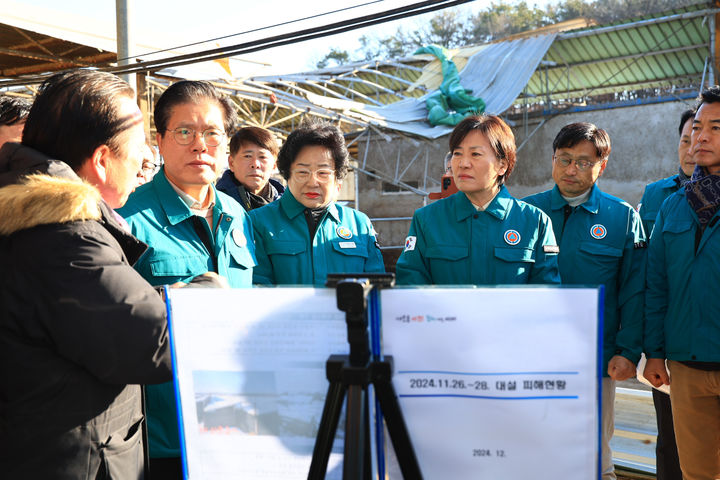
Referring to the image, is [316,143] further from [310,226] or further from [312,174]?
[310,226]

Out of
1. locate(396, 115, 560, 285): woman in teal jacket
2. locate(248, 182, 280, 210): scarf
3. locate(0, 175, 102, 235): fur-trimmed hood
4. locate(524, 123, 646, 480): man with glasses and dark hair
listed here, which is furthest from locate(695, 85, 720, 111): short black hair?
locate(248, 182, 280, 210): scarf

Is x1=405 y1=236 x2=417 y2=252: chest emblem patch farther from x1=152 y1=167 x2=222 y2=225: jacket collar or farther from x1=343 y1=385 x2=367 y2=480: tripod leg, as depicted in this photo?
x1=343 y1=385 x2=367 y2=480: tripod leg

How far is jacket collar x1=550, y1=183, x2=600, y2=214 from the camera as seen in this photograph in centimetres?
283

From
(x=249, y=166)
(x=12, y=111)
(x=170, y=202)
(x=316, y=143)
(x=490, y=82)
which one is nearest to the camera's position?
(x=170, y=202)

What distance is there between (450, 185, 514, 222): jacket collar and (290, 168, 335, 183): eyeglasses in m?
0.59

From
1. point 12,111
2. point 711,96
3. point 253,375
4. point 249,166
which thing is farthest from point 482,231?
point 12,111

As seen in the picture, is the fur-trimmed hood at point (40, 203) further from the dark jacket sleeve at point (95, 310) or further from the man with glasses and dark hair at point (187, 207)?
the man with glasses and dark hair at point (187, 207)

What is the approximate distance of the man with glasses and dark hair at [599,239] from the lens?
2.67 metres

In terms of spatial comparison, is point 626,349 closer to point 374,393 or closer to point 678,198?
point 678,198

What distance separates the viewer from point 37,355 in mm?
1176

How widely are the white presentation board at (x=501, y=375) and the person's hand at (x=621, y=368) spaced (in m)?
1.53

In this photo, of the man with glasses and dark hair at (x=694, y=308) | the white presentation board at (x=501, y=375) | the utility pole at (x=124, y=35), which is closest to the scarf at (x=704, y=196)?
the man with glasses and dark hair at (x=694, y=308)

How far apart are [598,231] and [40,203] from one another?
245cm

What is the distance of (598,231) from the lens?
9.08 ft
